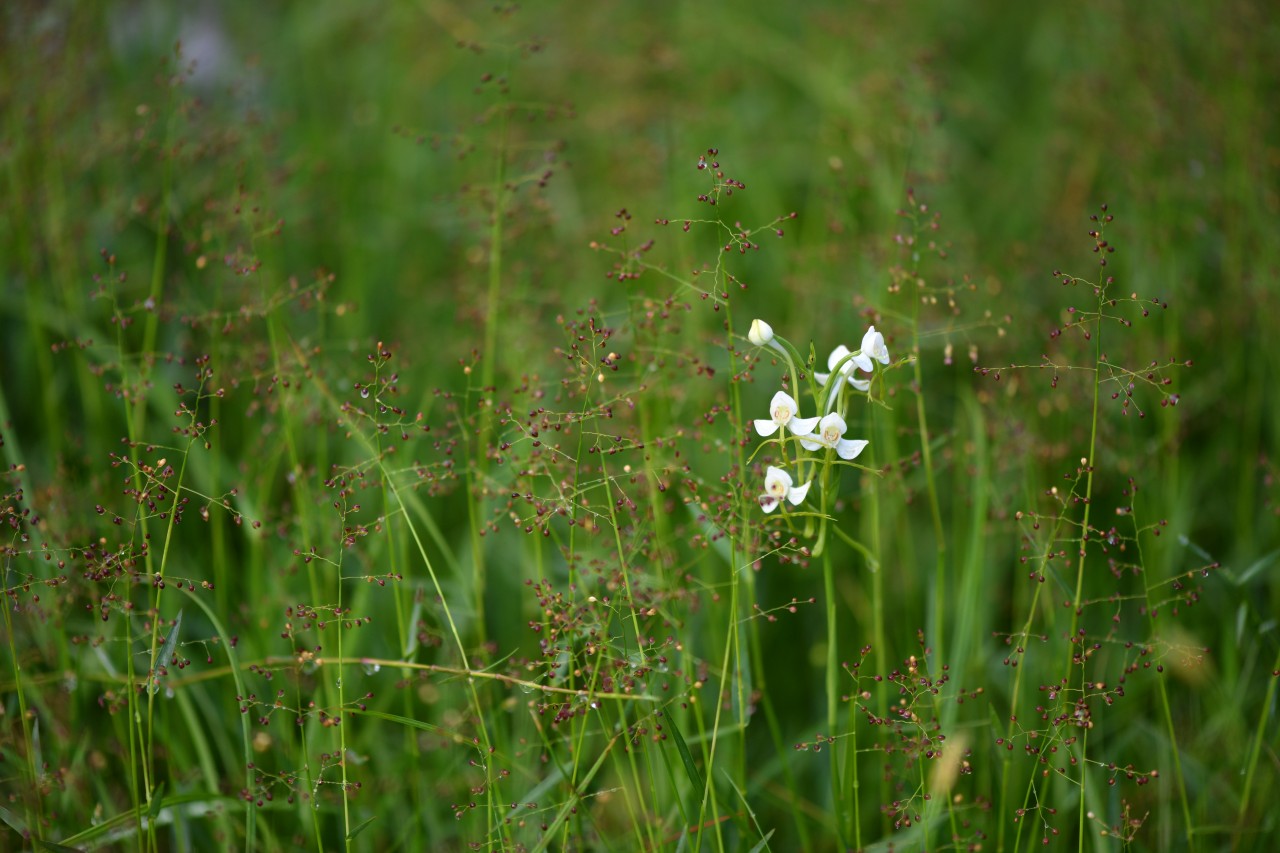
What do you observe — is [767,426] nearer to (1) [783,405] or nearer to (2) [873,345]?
(1) [783,405]

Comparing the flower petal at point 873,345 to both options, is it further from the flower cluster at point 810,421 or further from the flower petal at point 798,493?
the flower petal at point 798,493

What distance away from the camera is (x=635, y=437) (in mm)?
1703

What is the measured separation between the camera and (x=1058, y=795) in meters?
2.07

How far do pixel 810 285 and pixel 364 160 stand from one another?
6.57ft

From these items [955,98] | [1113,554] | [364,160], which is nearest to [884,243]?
[1113,554]

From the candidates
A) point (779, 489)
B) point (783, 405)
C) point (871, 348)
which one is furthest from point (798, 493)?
point (871, 348)

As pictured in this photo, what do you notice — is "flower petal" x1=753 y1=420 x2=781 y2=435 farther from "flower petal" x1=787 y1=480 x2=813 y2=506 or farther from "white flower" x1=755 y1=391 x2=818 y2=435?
"flower petal" x1=787 y1=480 x2=813 y2=506

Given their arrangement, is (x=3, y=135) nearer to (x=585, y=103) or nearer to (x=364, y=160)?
(x=364, y=160)

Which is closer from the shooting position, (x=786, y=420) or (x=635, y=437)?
(x=786, y=420)

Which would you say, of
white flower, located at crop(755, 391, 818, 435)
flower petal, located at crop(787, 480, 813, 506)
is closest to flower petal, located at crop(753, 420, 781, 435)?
white flower, located at crop(755, 391, 818, 435)

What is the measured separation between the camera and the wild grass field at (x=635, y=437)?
1.68m

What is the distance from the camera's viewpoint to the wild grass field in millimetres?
1685

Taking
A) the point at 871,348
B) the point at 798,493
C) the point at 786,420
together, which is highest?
the point at 871,348

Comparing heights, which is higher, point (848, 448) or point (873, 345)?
point (873, 345)
